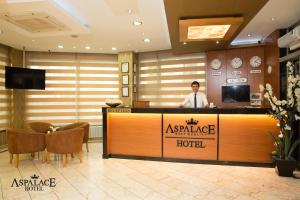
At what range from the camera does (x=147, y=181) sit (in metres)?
3.88

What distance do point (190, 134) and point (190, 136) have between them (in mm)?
46

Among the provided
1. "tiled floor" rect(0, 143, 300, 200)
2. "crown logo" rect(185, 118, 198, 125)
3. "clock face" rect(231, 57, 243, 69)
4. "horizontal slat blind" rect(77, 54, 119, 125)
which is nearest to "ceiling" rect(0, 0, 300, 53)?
"clock face" rect(231, 57, 243, 69)

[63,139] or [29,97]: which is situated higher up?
[29,97]

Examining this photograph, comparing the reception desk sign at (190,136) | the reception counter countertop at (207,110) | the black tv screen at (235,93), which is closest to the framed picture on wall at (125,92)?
the reception counter countertop at (207,110)

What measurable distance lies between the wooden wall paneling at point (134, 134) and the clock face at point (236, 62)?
3295mm

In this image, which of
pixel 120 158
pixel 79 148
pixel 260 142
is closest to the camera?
pixel 260 142

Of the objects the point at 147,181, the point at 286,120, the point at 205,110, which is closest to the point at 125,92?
the point at 205,110

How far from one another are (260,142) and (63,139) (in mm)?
4269

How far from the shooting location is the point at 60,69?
8094 mm

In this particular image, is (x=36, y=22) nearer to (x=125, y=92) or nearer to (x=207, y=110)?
(x=125, y=92)

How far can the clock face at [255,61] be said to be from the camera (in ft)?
21.1

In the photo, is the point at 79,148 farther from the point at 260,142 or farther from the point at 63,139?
the point at 260,142

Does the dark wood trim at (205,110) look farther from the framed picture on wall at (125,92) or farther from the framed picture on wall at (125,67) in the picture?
the framed picture on wall at (125,67)

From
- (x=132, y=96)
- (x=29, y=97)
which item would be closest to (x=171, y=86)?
(x=132, y=96)
